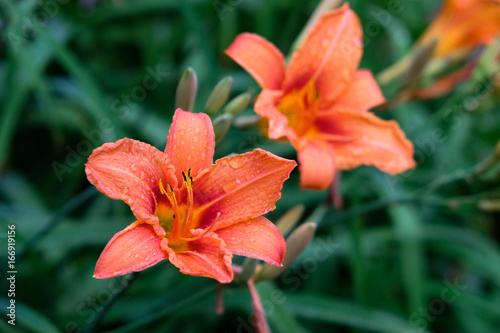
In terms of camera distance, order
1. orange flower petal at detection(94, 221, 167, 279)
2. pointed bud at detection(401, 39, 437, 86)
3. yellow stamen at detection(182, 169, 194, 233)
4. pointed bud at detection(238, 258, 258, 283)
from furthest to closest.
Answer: pointed bud at detection(401, 39, 437, 86), pointed bud at detection(238, 258, 258, 283), yellow stamen at detection(182, 169, 194, 233), orange flower petal at detection(94, 221, 167, 279)

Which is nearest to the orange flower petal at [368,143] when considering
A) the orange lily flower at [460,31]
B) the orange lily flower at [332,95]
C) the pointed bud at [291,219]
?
the orange lily flower at [332,95]

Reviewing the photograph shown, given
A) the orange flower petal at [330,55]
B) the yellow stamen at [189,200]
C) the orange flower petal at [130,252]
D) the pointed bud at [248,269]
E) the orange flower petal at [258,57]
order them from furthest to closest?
1. the orange flower petal at [330,55]
2. the orange flower petal at [258,57]
3. the pointed bud at [248,269]
4. the yellow stamen at [189,200]
5. the orange flower petal at [130,252]

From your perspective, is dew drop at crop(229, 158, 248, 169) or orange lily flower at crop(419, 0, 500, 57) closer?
dew drop at crop(229, 158, 248, 169)

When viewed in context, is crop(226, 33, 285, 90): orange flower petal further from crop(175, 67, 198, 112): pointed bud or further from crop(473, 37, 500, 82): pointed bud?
crop(473, 37, 500, 82): pointed bud

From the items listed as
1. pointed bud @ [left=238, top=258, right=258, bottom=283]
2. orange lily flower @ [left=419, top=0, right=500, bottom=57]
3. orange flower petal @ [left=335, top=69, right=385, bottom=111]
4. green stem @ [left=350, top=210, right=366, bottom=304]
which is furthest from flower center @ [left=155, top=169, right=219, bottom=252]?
orange lily flower @ [left=419, top=0, right=500, bottom=57]

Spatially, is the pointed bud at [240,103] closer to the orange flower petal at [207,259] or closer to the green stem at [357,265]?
the orange flower petal at [207,259]

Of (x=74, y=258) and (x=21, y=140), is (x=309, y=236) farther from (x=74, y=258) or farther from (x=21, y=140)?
(x=21, y=140)

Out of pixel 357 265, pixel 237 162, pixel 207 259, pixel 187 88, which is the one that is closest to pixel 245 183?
pixel 237 162

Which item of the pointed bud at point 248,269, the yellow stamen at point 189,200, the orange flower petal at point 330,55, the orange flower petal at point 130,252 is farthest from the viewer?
the orange flower petal at point 330,55
